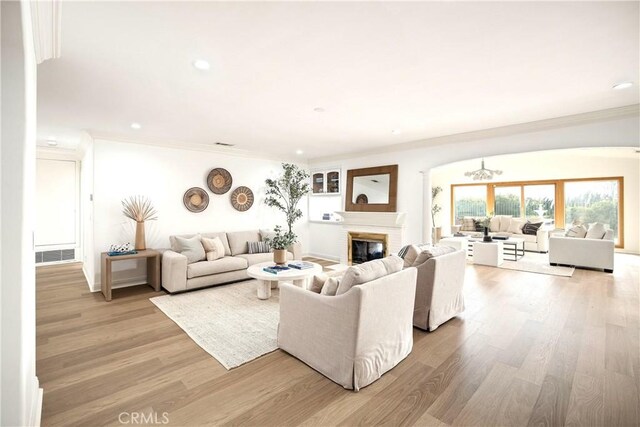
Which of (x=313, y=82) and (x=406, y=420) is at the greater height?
(x=313, y=82)

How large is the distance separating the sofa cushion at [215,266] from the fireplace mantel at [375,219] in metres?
2.59

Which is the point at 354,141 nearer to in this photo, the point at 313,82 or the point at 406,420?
the point at 313,82

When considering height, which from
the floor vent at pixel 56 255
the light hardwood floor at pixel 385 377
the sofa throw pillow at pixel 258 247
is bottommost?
the light hardwood floor at pixel 385 377

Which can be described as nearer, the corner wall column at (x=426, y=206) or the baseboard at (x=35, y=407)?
the baseboard at (x=35, y=407)

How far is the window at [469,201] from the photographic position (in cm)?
1009

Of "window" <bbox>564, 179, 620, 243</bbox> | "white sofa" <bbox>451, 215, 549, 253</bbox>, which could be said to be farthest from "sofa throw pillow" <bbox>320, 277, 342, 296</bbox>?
"window" <bbox>564, 179, 620, 243</bbox>

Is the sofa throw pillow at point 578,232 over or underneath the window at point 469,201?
underneath

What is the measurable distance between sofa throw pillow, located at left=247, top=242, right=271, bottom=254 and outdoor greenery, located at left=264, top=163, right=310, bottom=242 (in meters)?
0.76

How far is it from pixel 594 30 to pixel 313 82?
213 cm

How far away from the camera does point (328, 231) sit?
737cm

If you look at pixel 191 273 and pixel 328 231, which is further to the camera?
pixel 328 231

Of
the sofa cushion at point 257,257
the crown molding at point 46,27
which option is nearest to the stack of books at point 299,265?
the sofa cushion at point 257,257

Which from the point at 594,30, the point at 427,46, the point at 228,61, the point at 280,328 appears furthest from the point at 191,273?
the point at 594,30

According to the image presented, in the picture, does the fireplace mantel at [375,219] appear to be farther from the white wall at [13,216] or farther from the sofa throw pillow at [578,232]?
the white wall at [13,216]
